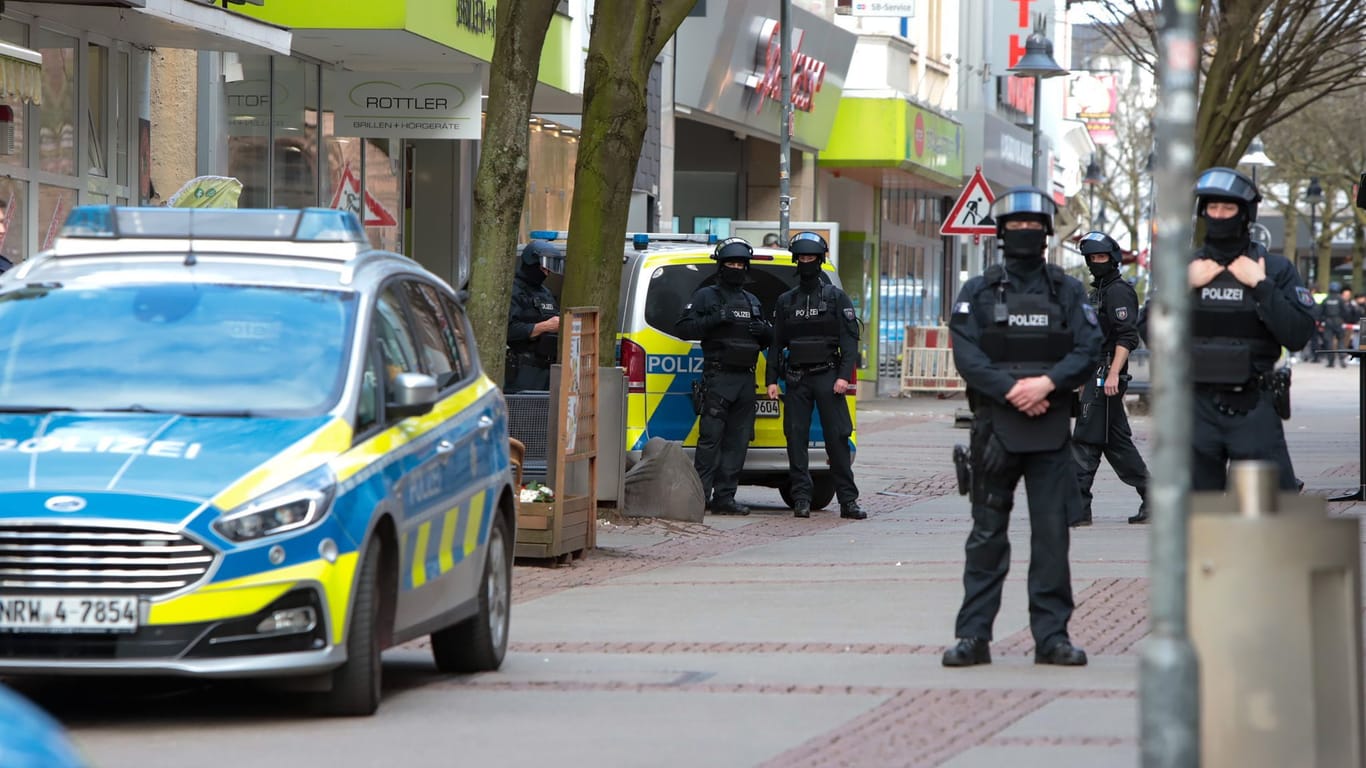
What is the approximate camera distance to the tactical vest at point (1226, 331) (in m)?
9.97

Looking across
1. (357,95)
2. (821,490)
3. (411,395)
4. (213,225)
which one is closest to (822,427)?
(821,490)

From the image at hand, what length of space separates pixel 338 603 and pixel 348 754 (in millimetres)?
569

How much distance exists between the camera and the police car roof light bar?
9.16 meters

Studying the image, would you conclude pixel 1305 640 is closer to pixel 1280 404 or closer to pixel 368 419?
pixel 368 419

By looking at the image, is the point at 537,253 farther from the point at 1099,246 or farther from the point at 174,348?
the point at 174,348

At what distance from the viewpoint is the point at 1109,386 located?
54.6 feet

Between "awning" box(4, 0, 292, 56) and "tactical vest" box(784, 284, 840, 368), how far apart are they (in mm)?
4349

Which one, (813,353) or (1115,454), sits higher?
(813,353)

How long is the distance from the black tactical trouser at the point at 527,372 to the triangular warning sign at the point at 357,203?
5320mm

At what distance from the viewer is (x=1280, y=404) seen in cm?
1056

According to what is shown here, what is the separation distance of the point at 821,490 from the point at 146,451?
10.6m

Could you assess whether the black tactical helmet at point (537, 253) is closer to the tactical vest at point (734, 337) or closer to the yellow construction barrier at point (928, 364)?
the tactical vest at point (734, 337)

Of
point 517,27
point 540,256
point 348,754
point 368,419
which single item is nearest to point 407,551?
point 368,419

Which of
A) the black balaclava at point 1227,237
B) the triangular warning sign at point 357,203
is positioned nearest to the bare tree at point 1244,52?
the triangular warning sign at point 357,203
